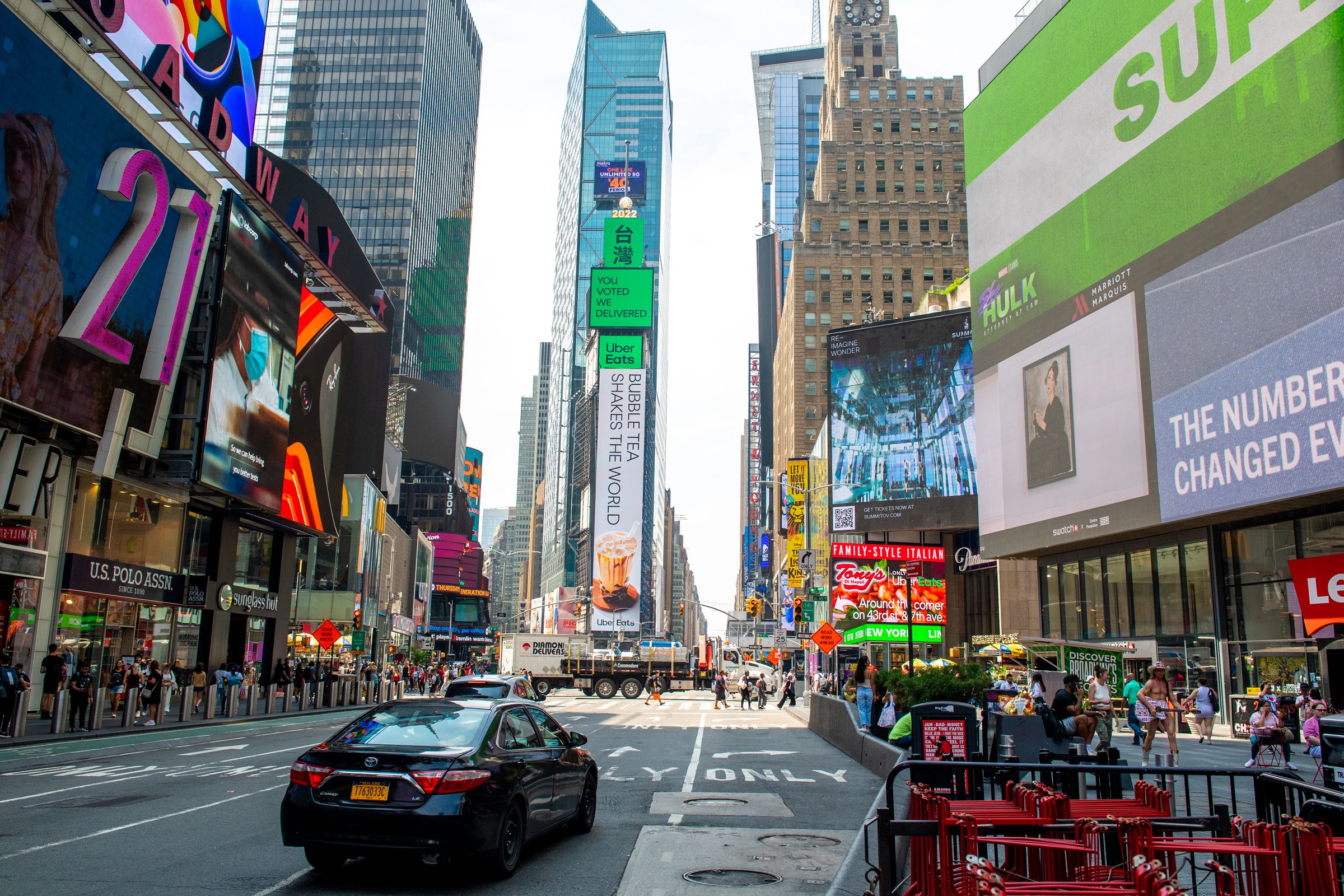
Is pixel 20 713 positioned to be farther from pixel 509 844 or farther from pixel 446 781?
pixel 446 781

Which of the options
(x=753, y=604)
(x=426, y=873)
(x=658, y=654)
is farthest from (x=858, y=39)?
(x=426, y=873)

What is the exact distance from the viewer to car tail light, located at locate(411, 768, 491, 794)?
26.2ft

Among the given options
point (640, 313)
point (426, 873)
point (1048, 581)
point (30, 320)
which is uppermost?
point (640, 313)

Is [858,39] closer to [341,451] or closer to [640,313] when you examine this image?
[640,313]

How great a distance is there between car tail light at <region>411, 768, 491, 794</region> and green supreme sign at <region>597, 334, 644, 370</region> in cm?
12127

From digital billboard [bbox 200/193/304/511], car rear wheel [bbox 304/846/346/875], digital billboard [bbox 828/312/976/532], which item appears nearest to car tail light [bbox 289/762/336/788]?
car rear wheel [bbox 304/846/346/875]

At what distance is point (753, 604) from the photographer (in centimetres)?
10656

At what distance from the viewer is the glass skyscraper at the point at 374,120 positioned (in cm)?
13125

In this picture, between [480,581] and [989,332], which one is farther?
[480,581]

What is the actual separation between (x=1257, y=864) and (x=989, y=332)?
3745 cm

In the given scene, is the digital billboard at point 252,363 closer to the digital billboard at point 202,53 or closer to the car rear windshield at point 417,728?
the digital billboard at point 202,53

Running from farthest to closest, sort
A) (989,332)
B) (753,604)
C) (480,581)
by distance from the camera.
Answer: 1. (480,581)
2. (753,604)
3. (989,332)

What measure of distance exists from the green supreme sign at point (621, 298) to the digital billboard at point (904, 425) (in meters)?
67.6

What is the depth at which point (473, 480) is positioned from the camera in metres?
189
